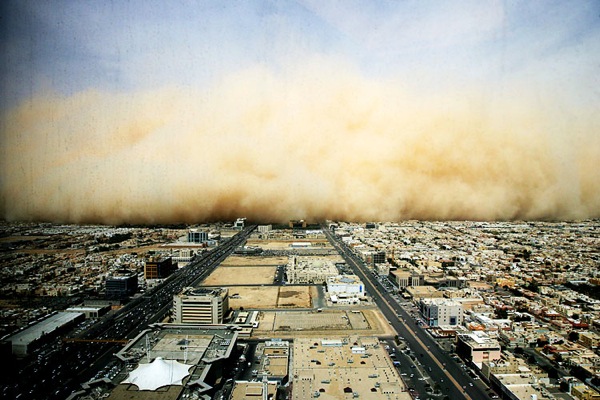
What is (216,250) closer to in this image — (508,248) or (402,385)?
(508,248)

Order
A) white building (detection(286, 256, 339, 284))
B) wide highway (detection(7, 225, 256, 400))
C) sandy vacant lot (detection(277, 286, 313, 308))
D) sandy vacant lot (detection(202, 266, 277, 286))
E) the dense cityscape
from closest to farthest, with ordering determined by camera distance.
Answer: wide highway (detection(7, 225, 256, 400)) → the dense cityscape → sandy vacant lot (detection(277, 286, 313, 308)) → sandy vacant lot (detection(202, 266, 277, 286)) → white building (detection(286, 256, 339, 284))

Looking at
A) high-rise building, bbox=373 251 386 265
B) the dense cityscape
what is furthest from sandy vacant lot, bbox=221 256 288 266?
high-rise building, bbox=373 251 386 265

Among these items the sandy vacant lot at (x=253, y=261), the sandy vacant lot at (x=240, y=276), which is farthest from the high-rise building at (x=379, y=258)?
the sandy vacant lot at (x=240, y=276)

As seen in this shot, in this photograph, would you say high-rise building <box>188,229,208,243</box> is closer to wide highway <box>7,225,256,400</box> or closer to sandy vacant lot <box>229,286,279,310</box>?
wide highway <box>7,225,256,400</box>

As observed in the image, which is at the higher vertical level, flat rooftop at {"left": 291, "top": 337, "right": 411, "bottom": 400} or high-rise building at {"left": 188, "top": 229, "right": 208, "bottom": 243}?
high-rise building at {"left": 188, "top": 229, "right": 208, "bottom": 243}

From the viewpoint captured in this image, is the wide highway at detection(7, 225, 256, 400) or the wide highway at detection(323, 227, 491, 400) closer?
the wide highway at detection(7, 225, 256, 400)

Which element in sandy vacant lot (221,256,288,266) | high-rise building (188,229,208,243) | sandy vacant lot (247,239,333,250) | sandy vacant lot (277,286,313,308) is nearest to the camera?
sandy vacant lot (277,286,313,308)

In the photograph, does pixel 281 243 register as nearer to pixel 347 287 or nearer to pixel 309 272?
pixel 309 272
